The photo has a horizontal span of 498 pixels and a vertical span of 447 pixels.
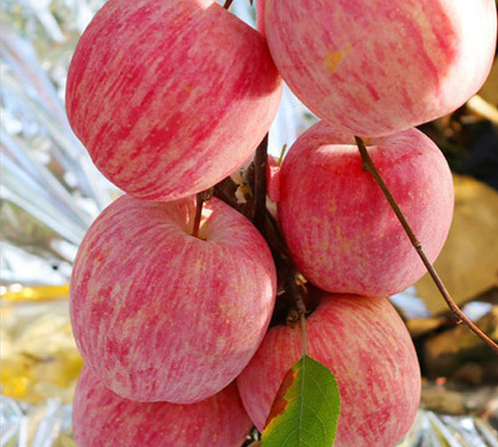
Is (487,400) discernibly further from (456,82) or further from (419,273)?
(456,82)

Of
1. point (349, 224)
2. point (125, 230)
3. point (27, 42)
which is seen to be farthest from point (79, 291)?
point (27, 42)

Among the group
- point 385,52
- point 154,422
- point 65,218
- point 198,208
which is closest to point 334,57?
point 385,52

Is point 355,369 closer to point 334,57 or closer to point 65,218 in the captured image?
point 334,57

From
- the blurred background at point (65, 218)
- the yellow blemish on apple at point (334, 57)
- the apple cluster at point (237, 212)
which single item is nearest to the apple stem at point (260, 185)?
the apple cluster at point (237, 212)

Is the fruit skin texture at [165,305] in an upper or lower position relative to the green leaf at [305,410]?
upper

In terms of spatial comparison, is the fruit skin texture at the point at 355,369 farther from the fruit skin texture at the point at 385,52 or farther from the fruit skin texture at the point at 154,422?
the fruit skin texture at the point at 385,52

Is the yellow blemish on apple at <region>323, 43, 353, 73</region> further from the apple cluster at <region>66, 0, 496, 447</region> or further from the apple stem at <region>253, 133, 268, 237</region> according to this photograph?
the apple stem at <region>253, 133, 268, 237</region>

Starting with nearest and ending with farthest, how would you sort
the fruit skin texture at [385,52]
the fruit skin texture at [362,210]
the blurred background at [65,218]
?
1. the fruit skin texture at [385,52]
2. the fruit skin texture at [362,210]
3. the blurred background at [65,218]
